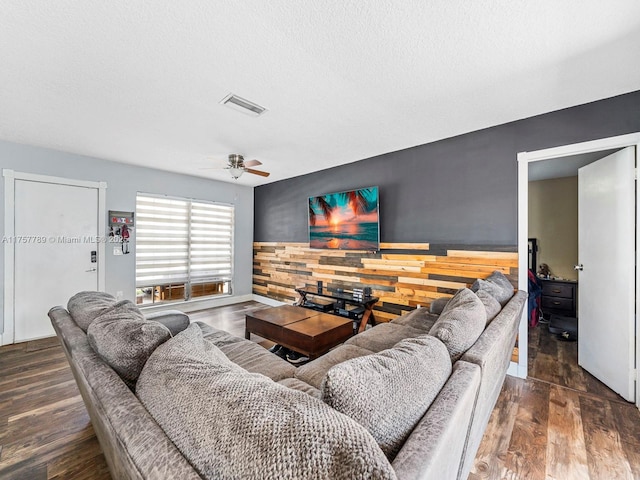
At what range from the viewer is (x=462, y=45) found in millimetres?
1727

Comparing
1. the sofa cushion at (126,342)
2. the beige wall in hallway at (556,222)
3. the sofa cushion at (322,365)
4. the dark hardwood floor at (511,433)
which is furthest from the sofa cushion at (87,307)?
the beige wall in hallway at (556,222)

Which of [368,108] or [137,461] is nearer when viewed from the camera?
[137,461]

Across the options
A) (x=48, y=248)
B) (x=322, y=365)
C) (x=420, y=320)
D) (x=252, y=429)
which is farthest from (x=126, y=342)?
(x=48, y=248)

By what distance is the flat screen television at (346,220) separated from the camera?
3.85 meters

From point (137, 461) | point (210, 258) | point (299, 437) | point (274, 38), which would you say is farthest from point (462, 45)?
point (210, 258)

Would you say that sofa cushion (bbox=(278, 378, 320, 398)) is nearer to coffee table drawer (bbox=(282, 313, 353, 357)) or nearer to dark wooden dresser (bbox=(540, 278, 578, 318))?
coffee table drawer (bbox=(282, 313, 353, 357))

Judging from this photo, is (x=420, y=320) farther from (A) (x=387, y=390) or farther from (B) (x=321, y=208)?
(B) (x=321, y=208)

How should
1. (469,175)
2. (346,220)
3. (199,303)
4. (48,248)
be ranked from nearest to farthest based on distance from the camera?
(469,175) → (48,248) → (346,220) → (199,303)

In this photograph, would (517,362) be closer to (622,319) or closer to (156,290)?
(622,319)

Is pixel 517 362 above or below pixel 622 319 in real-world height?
below

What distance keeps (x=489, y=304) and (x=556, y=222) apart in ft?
12.6

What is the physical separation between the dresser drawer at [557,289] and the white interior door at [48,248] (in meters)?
6.63

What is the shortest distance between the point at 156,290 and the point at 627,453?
5548 mm

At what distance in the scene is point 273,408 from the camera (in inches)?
27.3
